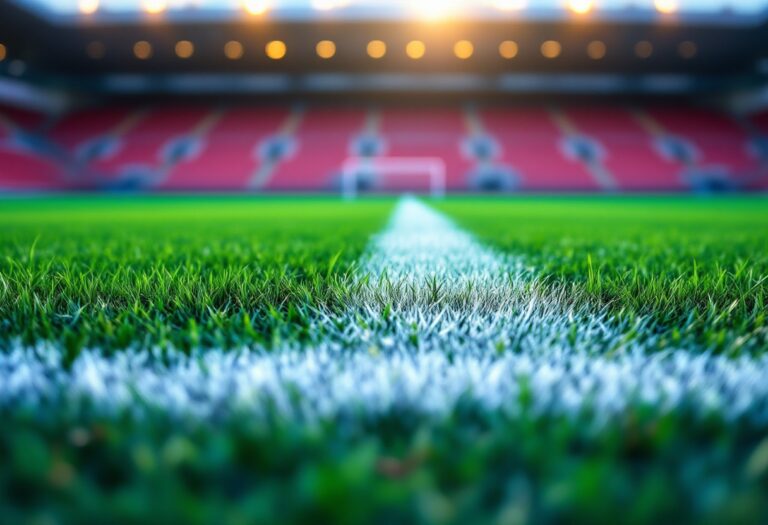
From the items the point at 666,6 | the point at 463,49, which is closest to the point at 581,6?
the point at 666,6

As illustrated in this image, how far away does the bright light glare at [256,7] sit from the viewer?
506 inches

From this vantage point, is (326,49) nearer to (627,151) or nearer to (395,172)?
(395,172)

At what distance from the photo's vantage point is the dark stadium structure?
1311 cm

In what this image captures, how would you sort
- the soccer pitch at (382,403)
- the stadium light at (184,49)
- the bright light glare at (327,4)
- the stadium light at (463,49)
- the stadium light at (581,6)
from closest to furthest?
1. the soccer pitch at (382,403)
2. the stadium light at (581,6)
3. the bright light glare at (327,4)
4. the stadium light at (184,49)
5. the stadium light at (463,49)

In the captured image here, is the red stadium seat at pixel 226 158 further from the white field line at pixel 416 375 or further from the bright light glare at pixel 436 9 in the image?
the white field line at pixel 416 375

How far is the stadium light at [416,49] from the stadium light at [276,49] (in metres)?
3.66

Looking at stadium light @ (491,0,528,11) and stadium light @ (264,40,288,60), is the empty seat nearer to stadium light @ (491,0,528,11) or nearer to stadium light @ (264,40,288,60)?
stadium light @ (264,40,288,60)

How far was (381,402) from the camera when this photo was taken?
48 cm

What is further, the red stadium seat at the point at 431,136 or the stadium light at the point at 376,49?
the red stadium seat at the point at 431,136

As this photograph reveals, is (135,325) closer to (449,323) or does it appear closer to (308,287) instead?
(308,287)

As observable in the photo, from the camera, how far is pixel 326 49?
1488cm

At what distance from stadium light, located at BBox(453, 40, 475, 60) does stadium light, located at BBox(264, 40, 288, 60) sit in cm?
508

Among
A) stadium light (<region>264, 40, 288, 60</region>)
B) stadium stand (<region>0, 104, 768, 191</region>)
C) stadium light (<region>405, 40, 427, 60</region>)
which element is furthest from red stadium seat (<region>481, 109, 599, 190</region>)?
stadium light (<region>264, 40, 288, 60</region>)

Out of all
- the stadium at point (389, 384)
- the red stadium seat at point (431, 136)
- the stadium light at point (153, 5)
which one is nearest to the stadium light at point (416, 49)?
the red stadium seat at point (431, 136)
